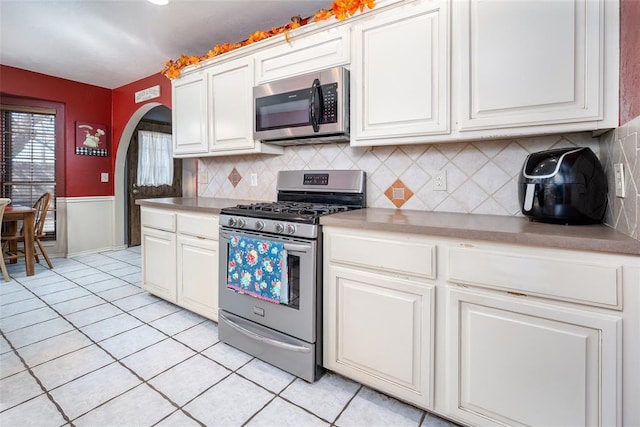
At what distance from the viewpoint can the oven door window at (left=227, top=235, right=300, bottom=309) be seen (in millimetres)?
1690

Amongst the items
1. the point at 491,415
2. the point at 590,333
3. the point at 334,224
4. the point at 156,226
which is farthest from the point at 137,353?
the point at 590,333

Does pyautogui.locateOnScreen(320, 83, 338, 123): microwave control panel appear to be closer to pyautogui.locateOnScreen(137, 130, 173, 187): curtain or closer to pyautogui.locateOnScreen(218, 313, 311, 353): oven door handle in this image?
pyautogui.locateOnScreen(218, 313, 311, 353): oven door handle

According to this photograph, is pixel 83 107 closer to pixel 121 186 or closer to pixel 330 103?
pixel 121 186

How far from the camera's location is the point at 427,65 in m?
1.62

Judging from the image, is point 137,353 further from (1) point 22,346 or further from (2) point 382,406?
(2) point 382,406

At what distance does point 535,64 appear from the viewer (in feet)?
4.53

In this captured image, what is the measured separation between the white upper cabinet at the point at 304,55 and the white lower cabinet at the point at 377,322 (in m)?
1.12

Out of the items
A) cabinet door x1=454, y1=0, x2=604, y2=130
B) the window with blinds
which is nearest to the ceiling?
the window with blinds

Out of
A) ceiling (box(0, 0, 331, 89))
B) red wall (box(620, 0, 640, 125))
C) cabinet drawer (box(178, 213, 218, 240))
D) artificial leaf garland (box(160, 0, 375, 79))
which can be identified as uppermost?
ceiling (box(0, 0, 331, 89))

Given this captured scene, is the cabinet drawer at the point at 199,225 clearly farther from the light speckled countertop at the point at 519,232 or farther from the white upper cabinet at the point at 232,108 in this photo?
the light speckled countertop at the point at 519,232

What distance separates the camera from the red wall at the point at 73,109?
3.79m

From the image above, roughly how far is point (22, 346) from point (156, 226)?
109 centimetres

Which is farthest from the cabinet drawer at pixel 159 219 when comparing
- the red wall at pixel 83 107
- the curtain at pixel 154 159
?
the curtain at pixel 154 159

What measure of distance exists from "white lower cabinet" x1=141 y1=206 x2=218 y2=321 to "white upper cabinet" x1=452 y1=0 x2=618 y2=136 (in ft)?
5.56
